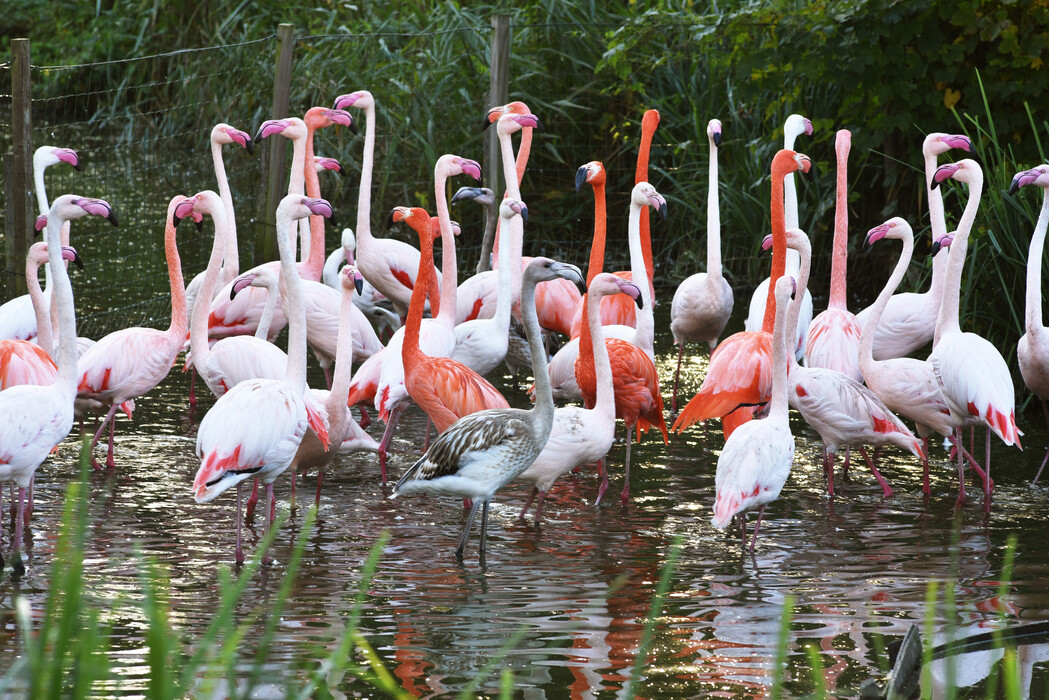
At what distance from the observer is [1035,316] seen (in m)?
5.77

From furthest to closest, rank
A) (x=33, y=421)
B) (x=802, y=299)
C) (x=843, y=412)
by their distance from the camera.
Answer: (x=802, y=299), (x=843, y=412), (x=33, y=421)

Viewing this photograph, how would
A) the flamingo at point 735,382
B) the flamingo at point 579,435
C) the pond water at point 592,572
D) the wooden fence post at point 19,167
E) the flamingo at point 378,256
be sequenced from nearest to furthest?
the pond water at point 592,572 → the flamingo at point 579,435 → the flamingo at point 735,382 → the wooden fence post at point 19,167 → the flamingo at point 378,256

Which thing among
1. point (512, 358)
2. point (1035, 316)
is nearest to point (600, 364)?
point (1035, 316)

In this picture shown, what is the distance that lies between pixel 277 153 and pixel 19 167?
2468 millimetres

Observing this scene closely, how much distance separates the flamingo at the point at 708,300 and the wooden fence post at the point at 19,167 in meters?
3.94

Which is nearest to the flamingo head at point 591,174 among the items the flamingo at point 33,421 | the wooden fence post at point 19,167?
the flamingo at point 33,421

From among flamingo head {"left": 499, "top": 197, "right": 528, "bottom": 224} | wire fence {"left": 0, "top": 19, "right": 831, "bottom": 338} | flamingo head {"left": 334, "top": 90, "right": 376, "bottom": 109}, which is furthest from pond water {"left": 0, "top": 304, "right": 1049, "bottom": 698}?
wire fence {"left": 0, "top": 19, "right": 831, "bottom": 338}

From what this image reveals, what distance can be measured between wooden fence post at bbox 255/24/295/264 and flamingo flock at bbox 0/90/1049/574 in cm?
177

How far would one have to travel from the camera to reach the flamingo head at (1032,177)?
5734mm

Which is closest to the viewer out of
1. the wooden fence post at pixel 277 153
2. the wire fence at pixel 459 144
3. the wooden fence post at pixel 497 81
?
the wooden fence post at pixel 277 153

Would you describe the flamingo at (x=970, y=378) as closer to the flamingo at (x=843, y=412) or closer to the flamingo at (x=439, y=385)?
the flamingo at (x=843, y=412)

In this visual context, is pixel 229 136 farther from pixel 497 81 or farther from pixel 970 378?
pixel 970 378

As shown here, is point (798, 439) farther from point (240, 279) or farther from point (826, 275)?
point (826, 275)

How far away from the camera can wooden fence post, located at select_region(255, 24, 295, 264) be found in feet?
30.7
